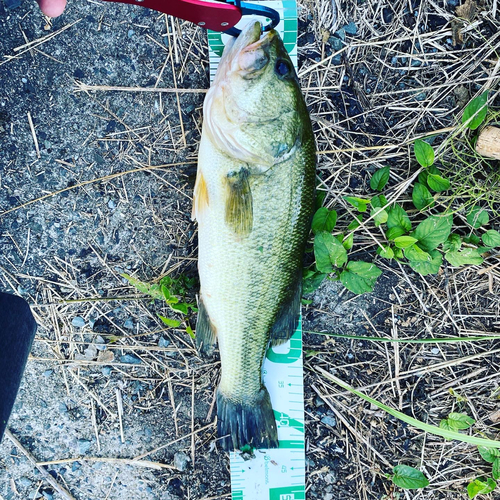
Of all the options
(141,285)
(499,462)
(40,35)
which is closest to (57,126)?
(40,35)

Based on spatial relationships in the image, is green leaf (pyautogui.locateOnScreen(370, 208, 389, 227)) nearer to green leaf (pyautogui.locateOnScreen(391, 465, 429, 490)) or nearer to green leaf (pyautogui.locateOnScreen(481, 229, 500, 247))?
green leaf (pyautogui.locateOnScreen(481, 229, 500, 247))

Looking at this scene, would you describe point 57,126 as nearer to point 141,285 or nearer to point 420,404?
point 141,285

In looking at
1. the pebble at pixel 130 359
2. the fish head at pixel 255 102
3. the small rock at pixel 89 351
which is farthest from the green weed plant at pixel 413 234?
the small rock at pixel 89 351

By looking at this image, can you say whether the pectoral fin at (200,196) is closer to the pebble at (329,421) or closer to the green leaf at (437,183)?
the green leaf at (437,183)

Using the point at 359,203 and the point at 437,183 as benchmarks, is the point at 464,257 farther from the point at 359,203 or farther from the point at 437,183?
the point at 359,203

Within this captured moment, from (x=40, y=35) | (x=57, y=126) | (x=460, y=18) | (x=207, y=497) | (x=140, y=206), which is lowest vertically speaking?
(x=207, y=497)

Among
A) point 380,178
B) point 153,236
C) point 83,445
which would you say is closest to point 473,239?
point 380,178

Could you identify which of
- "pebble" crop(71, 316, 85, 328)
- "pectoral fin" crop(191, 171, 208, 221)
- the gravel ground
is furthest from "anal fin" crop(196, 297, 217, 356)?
"pebble" crop(71, 316, 85, 328)
